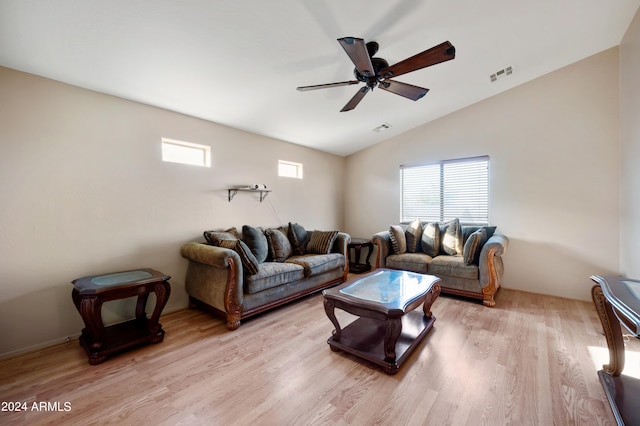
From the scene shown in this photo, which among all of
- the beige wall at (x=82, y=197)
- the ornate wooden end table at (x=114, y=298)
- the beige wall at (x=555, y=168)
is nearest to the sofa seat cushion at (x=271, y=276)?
the ornate wooden end table at (x=114, y=298)

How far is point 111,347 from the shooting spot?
2162mm

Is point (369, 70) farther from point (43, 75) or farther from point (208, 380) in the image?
point (43, 75)

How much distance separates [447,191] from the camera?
4.48 m

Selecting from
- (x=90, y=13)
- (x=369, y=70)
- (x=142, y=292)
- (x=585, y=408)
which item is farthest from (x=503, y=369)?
(x=90, y=13)

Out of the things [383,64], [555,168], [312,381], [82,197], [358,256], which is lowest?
[312,381]

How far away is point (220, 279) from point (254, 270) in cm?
36

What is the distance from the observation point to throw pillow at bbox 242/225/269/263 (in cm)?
337

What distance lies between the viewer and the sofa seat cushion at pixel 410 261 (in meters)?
3.78

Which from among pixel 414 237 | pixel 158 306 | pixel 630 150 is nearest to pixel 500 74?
pixel 630 150

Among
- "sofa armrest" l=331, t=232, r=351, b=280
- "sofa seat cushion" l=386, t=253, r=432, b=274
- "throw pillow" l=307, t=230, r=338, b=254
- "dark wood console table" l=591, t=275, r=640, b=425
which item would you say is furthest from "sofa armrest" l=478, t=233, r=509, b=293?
"throw pillow" l=307, t=230, r=338, b=254

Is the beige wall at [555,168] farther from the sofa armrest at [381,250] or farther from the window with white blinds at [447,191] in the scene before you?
the sofa armrest at [381,250]

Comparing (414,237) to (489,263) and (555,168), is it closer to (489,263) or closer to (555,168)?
(489,263)

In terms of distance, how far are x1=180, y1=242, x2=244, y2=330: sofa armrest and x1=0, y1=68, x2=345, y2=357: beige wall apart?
0.46 metres

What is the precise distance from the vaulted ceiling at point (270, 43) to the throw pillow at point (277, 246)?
1.65 meters
